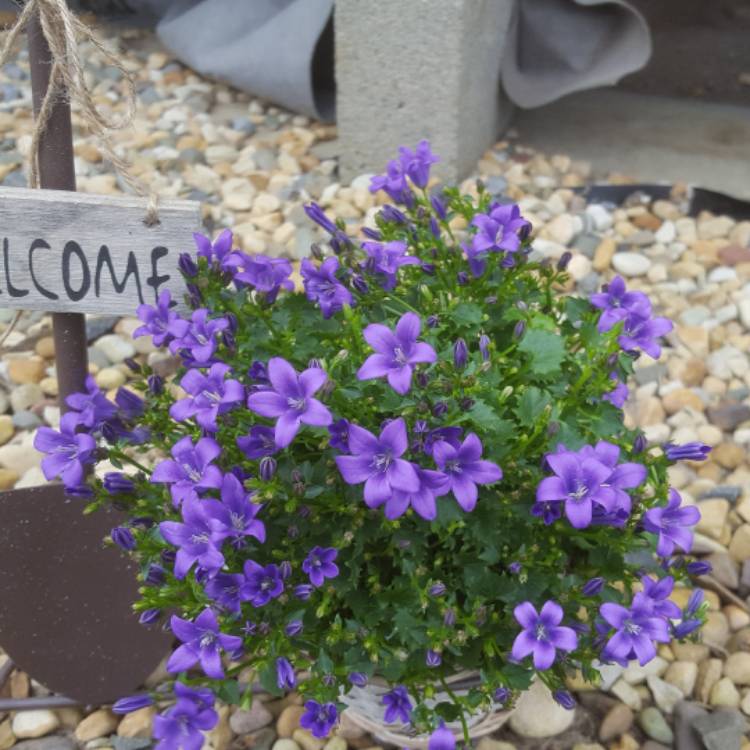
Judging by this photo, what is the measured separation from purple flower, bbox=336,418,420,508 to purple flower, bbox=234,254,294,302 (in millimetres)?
434

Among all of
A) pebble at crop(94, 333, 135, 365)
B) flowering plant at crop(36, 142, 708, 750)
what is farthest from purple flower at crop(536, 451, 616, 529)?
pebble at crop(94, 333, 135, 365)

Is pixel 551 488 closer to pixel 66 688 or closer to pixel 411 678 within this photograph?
pixel 411 678

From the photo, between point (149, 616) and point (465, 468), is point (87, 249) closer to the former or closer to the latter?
point (149, 616)

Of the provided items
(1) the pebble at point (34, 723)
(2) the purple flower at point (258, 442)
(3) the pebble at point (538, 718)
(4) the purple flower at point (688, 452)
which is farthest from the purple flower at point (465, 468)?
(1) the pebble at point (34, 723)

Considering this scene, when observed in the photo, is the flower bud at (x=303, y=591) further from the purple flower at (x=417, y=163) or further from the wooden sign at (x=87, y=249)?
the purple flower at (x=417, y=163)

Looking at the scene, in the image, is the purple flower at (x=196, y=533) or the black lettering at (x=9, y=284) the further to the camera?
the black lettering at (x=9, y=284)

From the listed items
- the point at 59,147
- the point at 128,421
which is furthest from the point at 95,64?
the point at 128,421

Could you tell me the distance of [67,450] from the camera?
53.7 inches

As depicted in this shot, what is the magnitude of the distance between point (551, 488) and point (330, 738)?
896 millimetres

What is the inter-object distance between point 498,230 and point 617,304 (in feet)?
0.75

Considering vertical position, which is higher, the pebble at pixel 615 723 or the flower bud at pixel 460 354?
the flower bud at pixel 460 354

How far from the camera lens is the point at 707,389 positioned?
262cm

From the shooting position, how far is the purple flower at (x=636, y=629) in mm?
1225

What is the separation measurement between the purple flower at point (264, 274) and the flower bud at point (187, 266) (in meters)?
0.06
